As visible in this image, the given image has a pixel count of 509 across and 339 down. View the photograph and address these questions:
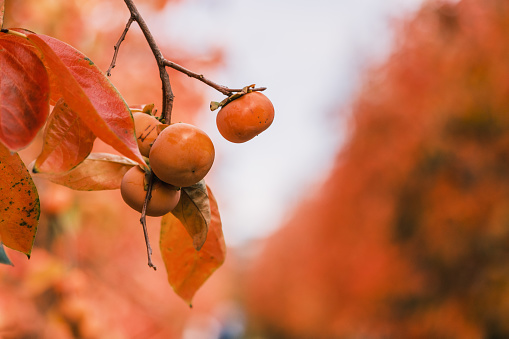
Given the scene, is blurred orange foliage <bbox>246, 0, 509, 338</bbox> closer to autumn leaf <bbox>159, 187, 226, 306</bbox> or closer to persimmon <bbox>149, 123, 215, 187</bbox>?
autumn leaf <bbox>159, 187, 226, 306</bbox>

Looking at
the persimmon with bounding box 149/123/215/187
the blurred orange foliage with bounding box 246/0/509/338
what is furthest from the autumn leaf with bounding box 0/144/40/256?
the blurred orange foliage with bounding box 246/0/509/338

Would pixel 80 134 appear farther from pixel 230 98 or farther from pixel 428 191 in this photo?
pixel 428 191

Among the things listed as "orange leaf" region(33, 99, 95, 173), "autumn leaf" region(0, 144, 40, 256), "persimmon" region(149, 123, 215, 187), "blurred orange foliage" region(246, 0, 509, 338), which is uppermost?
"blurred orange foliage" region(246, 0, 509, 338)

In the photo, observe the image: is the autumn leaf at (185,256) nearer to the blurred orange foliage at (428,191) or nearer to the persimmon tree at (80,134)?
the persimmon tree at (80,134)

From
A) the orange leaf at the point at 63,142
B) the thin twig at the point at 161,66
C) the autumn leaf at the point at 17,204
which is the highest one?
the thin twig at the point at 161,66

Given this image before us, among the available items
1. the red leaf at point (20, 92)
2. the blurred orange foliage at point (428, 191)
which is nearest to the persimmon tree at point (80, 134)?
the red leaf at point (20, 92)

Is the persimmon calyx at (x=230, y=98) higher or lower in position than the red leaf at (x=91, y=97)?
higher

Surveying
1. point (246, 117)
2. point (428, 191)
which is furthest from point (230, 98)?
point (428, 191)
